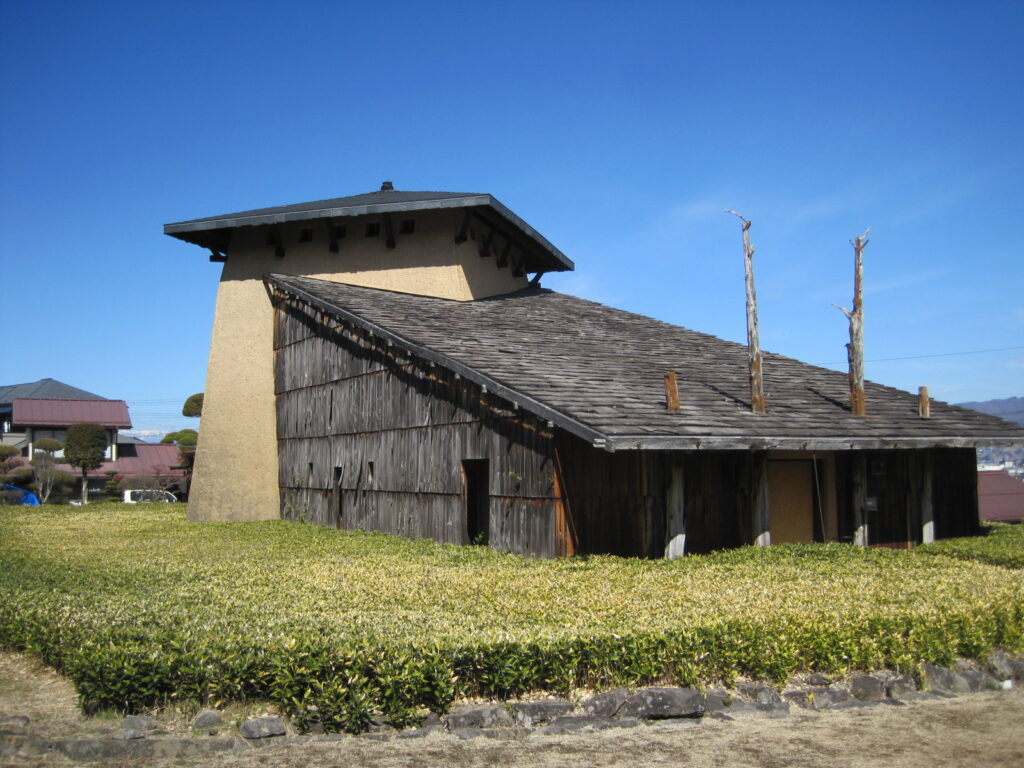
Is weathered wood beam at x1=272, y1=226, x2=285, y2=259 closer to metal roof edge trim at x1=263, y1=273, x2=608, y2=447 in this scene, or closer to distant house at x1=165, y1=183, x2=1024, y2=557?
distant house at x1=165, y1=183, x2=1024, y2=557

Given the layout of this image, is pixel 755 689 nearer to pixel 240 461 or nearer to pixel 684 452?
pixel 684 452

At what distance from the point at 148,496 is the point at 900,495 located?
127 ft

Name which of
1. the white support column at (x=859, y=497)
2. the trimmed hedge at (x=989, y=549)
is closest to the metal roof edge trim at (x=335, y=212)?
the white support column at (x=859, y=497)

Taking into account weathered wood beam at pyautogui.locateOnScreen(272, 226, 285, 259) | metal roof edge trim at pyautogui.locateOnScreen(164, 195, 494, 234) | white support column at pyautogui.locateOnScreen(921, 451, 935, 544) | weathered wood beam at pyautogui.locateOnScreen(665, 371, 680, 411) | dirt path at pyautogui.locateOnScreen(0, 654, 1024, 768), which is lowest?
dirt path at pyautogui.locateOnScreen(0, 654, 1024, 768)

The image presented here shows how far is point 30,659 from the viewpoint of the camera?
9.14 meters

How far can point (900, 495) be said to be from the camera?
1941 centimetres

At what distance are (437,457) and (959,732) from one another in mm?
12657

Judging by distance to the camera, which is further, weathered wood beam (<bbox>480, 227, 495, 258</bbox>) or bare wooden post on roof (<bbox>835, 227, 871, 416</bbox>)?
weathered wood beam (<bbox>480, 227, 495, 258</bbox>)

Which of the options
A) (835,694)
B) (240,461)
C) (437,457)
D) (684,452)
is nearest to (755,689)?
(835,694)

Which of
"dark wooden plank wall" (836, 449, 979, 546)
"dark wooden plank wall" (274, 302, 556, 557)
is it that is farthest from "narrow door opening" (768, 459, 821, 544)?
"dark wooden plank wall" (274, 302, 556, 557)

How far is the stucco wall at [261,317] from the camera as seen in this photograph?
26203mm

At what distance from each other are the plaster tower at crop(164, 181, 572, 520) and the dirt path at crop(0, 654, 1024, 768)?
61.7 ft

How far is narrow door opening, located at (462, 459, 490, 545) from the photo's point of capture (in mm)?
18000

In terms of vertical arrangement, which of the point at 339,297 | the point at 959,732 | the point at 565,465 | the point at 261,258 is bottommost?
the point at 959,732
